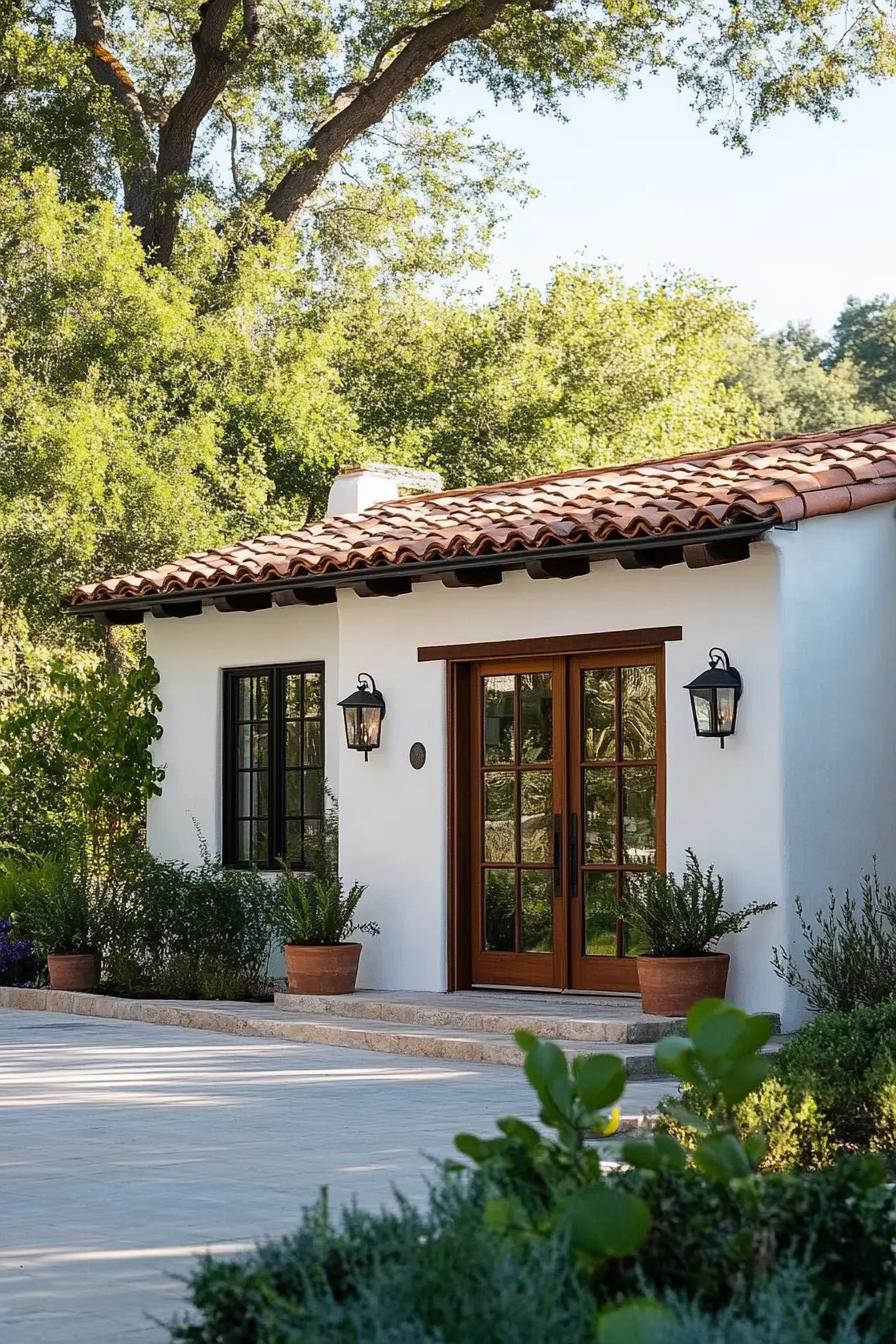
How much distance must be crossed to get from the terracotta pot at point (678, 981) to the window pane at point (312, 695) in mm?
4181


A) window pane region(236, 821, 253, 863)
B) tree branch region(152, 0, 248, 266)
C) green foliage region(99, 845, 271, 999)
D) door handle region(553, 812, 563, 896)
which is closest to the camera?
door handle region(553, 812, 563, 896)

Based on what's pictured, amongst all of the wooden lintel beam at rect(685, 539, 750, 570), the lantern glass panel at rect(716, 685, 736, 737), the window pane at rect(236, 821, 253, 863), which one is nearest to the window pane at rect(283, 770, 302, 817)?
the window pane at rect(236, 821, 253, 863)

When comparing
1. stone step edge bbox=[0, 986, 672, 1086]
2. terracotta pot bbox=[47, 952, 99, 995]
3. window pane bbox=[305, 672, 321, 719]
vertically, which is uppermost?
window pane bbox=[305, 672, 321, 719]

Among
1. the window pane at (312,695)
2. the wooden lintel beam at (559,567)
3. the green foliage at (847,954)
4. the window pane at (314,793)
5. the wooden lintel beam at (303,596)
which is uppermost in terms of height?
the wooden lintel beam at (303,596)

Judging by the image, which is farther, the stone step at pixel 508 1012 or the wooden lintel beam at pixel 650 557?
the wooden lintel beam at pixel 650 557

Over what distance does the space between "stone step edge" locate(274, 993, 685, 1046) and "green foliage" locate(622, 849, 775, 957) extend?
44 cm

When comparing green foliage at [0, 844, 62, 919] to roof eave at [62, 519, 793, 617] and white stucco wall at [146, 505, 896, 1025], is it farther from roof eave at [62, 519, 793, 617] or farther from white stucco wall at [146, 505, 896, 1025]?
white stucco wall at [146, 505, 896, 1025]

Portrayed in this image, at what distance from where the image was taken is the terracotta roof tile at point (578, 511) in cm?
1041

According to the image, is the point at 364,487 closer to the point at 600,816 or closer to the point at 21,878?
the point at 21,878

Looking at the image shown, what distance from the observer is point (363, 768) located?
41.8 feet

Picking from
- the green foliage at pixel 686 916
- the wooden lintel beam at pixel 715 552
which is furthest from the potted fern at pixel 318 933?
the wooden lintel beam at pixel 715 552

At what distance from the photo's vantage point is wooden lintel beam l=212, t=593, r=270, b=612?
1356 cm

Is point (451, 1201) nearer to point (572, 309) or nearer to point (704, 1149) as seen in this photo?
point (704, 1149)

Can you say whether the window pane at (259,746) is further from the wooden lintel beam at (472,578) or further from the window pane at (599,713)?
the window pane at (599,713)
